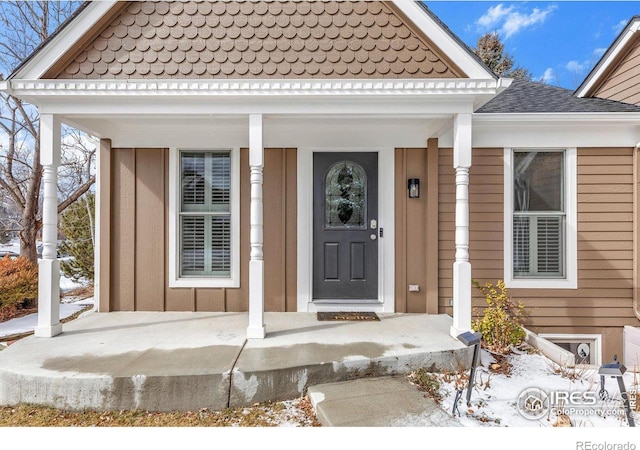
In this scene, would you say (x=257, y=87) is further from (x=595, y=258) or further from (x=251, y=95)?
(x=595, y=258)

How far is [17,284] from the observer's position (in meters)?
6.25

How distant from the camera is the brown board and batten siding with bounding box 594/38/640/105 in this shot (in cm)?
462

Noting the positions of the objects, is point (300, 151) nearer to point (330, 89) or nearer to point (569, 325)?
point (330, 89)

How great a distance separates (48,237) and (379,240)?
3.63 m

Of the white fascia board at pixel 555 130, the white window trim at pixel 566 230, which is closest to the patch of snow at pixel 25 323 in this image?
the white fascia board at pixel 555 130

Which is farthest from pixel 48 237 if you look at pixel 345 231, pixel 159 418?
pixel 345 231

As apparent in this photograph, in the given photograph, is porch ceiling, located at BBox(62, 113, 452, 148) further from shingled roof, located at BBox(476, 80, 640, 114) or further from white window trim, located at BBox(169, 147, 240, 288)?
shingled roof, located at BBox(476, 80, 640, 114)

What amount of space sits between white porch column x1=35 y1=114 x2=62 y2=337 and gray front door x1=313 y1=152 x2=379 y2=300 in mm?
2803

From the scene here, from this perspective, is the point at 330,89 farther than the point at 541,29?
No

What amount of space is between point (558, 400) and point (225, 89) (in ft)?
12.6

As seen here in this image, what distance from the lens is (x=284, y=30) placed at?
359cm
